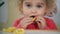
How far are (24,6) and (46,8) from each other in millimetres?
156

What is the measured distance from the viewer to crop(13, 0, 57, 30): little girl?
2.96 ft

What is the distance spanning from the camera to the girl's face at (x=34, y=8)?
35.5 inches

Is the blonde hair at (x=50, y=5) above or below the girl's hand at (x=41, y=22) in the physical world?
above

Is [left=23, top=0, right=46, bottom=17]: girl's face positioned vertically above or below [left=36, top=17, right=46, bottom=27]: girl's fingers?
above

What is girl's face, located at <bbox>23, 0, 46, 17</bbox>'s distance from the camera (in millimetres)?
902

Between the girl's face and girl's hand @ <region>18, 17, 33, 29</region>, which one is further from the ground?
the girl's face

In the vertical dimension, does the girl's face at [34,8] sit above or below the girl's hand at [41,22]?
above

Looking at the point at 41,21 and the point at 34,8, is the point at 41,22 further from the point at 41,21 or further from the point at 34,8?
the point at 34,8

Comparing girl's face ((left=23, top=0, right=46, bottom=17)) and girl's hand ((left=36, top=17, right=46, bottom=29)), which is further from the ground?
girl's face ((left=23, top=0, right=46, bottom=17))

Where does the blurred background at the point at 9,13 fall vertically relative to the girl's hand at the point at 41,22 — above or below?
above

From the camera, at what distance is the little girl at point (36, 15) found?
0.90 m

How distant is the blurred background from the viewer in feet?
2.99

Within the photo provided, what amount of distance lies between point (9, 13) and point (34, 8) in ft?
0.59

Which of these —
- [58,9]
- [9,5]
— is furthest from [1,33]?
[58,9]
